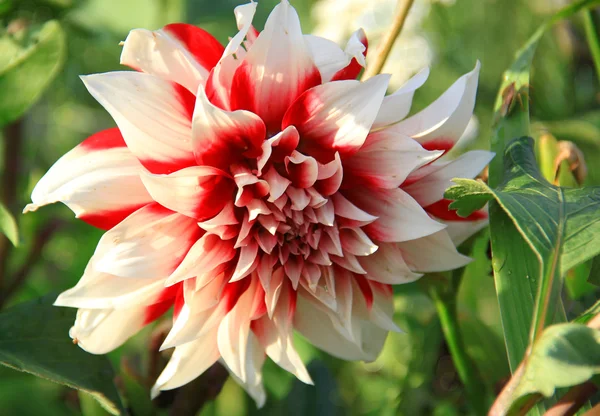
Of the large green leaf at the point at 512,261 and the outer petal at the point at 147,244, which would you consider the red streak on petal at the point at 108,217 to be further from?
the large green leaf at the point at 512,261

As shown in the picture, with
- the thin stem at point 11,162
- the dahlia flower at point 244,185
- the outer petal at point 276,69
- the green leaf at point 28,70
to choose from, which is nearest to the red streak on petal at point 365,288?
the dahlia flower at point 244,185

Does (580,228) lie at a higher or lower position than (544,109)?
higher

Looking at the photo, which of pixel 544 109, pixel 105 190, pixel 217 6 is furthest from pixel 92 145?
pixel 544 109

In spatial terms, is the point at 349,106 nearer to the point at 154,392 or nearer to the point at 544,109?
the point at 154,392

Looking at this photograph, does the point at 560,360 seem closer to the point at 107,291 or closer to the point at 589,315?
the point at 589,315

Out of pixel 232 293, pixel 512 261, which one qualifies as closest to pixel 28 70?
pixel 232 293

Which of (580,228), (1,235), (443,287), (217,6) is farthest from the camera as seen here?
(217,6)

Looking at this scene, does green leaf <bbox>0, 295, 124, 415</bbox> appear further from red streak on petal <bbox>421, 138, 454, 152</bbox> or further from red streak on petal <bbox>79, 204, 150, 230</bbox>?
red streak on petal <bbox>421, 138, 454, 152</bbox>
